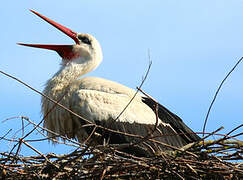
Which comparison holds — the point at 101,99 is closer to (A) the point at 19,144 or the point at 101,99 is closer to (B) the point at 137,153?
(B) the point at 137,153

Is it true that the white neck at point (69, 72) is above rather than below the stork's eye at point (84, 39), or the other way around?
below

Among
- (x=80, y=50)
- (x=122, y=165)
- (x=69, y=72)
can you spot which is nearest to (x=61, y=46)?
(x=80, y=50)

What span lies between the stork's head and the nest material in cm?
214

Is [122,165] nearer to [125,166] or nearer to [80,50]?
[125,166]

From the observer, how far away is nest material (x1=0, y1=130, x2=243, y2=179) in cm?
326

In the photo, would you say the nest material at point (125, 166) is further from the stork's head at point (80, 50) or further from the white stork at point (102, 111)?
the stork's head at point (80, 50)

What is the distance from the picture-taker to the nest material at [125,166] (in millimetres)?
3260

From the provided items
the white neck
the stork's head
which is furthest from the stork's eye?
the white neck

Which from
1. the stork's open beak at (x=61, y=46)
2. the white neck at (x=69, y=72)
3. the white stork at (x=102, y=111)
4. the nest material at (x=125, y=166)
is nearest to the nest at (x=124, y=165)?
the nest material at (x=125, y=166)

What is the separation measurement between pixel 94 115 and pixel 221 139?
1.66m

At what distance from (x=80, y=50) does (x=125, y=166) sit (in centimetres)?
251

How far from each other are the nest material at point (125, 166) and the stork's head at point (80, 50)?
2144 mm

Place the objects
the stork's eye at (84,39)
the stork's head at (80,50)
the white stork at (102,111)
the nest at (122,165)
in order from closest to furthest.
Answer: the nest at (122,165), the white stork at (102,111), the stork's head at (80,50), the stork's eye at (84,39)

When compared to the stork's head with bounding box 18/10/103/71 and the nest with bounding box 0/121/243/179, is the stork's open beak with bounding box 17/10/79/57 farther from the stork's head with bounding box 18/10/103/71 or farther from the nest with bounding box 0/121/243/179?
the nest with bounding box 0/121/243/179
